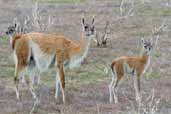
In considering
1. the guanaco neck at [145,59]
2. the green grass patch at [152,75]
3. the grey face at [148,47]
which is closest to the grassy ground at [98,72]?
the green grass patch at [152,75]

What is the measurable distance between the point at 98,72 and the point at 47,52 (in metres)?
3.30

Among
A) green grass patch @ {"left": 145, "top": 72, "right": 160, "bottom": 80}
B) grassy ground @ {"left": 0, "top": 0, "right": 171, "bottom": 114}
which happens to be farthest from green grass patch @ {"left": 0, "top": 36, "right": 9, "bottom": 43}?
green grass patch @ {"left": 145, "top": 72, "right": 160, "bottom": 80}

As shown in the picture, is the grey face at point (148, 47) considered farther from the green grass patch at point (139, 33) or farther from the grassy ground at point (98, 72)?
the green grass patch at point (139, 33)

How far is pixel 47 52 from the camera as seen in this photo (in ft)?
41.1

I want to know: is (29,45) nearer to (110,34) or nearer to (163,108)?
(163,108)

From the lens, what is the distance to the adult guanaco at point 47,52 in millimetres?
12375

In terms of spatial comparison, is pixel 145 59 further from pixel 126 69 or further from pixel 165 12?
pixel 165 12

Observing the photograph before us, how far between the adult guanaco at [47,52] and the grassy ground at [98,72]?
60 centimetres

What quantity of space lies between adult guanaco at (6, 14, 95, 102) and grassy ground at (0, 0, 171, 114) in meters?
0.60

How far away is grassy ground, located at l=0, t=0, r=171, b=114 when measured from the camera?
11.9 m

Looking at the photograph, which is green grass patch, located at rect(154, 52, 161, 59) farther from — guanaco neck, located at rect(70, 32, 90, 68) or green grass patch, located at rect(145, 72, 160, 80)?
guanaco neck, located at rect(70, 32, 90, 68)

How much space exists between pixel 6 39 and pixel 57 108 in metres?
9.07

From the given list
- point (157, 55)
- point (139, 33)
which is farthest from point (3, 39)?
point (157, 55)

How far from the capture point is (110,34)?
21.8 m
